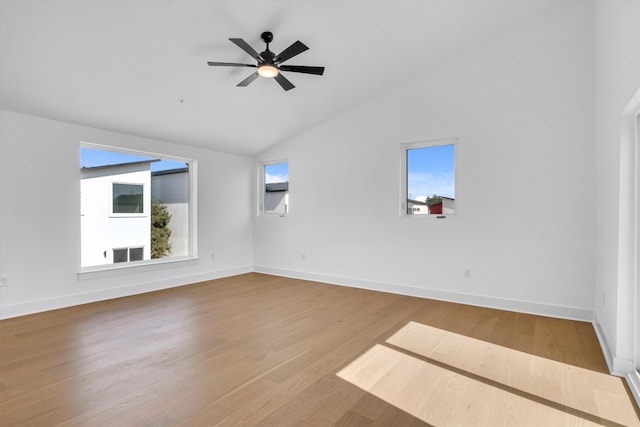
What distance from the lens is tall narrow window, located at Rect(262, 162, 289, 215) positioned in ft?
20.4

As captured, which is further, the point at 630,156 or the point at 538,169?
the point at 538,169

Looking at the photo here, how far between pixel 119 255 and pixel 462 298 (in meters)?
4.86

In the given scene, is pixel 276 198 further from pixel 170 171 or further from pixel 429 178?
pixel 429 178

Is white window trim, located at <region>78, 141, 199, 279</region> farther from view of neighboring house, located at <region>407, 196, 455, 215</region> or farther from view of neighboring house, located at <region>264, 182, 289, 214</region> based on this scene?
view of neighboring house, located at <region>407, 196, 455, 215</region>

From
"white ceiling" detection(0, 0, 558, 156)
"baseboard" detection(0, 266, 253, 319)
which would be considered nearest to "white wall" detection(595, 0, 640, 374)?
"white ceiling" detection(0, 0, 558, 156)

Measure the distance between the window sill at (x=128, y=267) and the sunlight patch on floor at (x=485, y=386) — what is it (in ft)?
12.3

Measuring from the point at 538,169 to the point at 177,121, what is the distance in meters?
4.69

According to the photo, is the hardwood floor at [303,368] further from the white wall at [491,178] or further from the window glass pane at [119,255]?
the window glass pane at [119,255]

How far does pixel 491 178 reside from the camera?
4.07 m

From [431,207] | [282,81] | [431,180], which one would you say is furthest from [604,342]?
[282,81]

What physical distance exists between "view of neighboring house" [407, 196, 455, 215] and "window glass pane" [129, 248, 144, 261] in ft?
13.6

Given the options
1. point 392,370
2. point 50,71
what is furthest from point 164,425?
point 50,71

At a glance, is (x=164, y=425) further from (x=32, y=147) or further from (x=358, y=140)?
(x=358, y=140)

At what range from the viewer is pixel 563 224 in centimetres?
367
